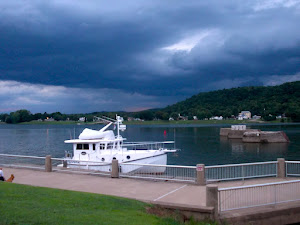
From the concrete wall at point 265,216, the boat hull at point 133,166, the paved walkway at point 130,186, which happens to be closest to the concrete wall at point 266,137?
the boat hull at point 133,166

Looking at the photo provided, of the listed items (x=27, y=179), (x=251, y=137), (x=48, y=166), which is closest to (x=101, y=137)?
(x=48, y=166)

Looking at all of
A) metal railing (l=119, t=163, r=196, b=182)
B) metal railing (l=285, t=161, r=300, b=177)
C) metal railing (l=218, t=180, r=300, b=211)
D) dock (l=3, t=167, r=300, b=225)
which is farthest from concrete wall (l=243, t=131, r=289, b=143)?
metal railing (l=218, t=180, r=300, b=211)

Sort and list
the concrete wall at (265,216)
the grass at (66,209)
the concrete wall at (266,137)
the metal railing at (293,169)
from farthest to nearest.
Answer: the concrete wall at (266,137)
the metal railing at (293,169)
the concrete wall at (265,216)
the grass at (66,209)

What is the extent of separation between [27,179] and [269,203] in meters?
13.3

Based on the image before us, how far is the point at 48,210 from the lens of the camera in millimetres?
8984

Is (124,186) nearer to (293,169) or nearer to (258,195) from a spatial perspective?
(258,195)

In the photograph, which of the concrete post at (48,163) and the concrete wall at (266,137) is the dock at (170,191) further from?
the concrete wall at (266,137)

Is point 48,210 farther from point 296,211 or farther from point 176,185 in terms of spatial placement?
point 296,211

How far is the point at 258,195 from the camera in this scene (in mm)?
12086

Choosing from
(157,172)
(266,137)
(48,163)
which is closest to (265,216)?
(157,172)

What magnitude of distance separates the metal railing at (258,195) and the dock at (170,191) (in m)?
0.19

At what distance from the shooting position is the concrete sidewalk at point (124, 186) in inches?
509

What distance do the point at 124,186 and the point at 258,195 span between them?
6.54 meters

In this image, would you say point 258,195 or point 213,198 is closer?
point 213,198
